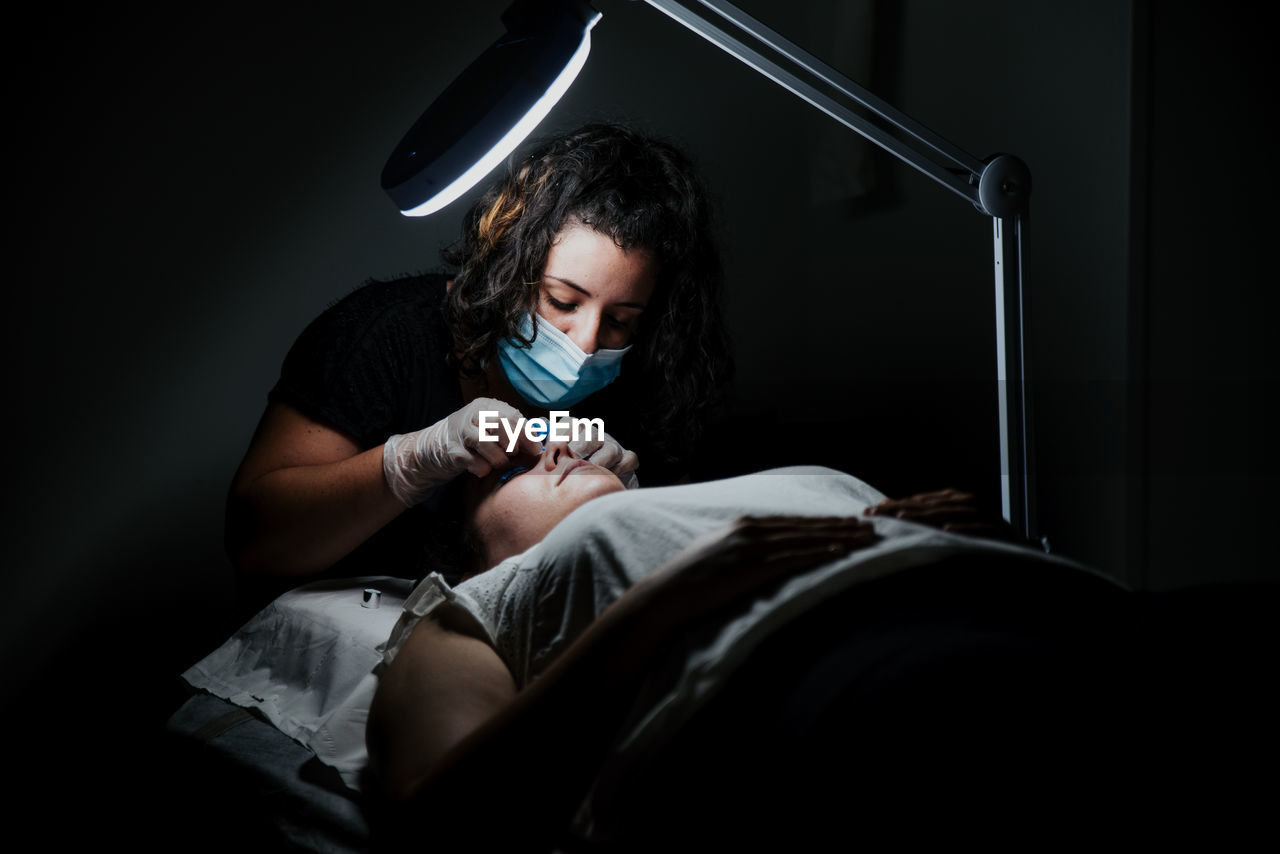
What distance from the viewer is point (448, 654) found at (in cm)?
97

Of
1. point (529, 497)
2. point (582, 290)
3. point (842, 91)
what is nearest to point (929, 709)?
point (529, 497)

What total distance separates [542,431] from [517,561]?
32 cm

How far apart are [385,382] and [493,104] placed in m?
0.52

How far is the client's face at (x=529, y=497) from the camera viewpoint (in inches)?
48.2

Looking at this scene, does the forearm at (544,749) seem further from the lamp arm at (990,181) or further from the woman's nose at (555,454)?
the lamp arm at (990,181)

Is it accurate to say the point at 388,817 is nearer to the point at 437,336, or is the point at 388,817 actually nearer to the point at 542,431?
the point at 542,431

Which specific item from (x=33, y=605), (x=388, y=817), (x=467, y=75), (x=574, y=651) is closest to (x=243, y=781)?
(x=388, y=817)

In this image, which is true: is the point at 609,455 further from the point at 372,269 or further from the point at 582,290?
the point at 372,269

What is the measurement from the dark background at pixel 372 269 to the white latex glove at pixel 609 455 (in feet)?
1.86

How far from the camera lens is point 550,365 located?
1398mm

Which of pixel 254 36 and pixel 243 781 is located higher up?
pixel 254 36

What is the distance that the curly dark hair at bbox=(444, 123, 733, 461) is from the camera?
1.46m

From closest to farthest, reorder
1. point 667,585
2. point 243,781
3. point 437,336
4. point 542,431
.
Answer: point 667,585
point 243,781
point 542,431
point 437,336

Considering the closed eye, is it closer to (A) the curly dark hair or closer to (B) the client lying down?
(A) the curly dark hair
